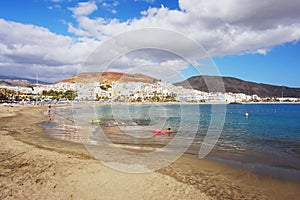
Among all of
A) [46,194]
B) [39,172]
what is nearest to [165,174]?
[46,194]

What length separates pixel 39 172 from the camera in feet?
21.4

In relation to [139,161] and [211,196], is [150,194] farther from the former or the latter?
[139,161]

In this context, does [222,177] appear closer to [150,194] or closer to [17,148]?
[150,194]

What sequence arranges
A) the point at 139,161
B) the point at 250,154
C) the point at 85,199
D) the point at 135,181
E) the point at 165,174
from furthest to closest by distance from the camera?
1. the point at 250,154
2. the point at 139,161
3. the point at 165,174
4. the point at 135,181
5. the point at 85,199

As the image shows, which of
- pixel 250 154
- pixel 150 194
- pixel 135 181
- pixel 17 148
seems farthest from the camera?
pixel 250 154

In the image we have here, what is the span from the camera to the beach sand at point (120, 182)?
17.3 feet

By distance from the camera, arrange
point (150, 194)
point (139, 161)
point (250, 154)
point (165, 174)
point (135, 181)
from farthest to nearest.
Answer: point (250, 154) < point (139, 161) < point (165, 174) < point (135, 181) < point (150, 194)

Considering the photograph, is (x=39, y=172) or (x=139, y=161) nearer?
(x=39, y=172)

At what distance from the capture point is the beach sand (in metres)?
5.28

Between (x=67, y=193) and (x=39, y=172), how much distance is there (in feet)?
6.16

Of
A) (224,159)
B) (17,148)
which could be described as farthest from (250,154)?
(17,148)

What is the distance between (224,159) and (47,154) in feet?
25.3

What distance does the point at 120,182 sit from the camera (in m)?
6.00

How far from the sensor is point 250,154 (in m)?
10.9
